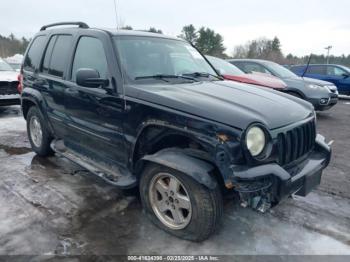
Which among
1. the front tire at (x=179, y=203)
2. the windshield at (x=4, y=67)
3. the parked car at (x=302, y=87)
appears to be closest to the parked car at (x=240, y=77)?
the parked car at (x=302, y=87)

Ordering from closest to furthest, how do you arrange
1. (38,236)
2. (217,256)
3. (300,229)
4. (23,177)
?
(217,256), (38,236), (300,229), (23,177)

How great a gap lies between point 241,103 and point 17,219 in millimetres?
2551

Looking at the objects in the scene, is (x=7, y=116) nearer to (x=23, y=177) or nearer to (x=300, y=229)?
(x=23, y=177)

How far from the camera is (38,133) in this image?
5.20 meters

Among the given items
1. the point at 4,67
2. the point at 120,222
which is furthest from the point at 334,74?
the point at 120,222

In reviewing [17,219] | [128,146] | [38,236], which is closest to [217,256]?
[128,146]

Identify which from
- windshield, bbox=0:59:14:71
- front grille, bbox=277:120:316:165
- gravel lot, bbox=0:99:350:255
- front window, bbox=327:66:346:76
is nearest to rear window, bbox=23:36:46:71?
gravel lot, bbox=0:99:350:255

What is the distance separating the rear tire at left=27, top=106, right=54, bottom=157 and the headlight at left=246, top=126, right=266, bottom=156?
3410 millimetres

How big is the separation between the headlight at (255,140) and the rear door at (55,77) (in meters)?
2.57

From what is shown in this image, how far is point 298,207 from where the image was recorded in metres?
3.68

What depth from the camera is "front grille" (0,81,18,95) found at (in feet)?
29.0

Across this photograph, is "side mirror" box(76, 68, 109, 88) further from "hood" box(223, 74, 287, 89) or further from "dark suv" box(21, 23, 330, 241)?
"hood" box(223, 74, 287, 89)

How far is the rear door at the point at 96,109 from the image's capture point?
3355mm

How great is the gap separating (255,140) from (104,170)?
72.6 inches
